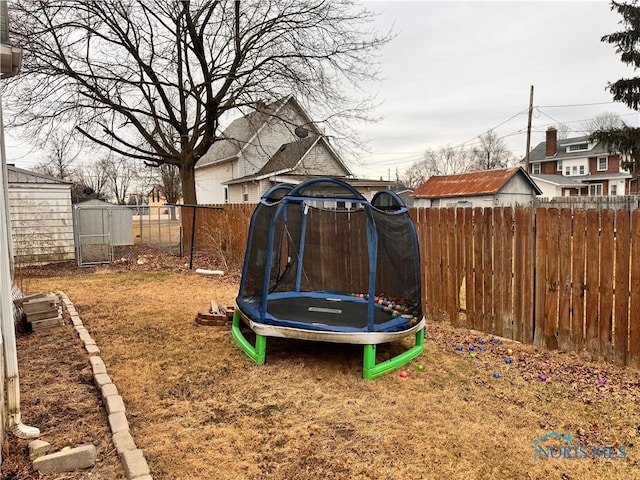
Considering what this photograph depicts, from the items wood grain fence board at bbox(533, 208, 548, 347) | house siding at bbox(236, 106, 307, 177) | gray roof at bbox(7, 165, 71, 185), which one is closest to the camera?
wood grain fence board at bbox(533, 208, 548, 347)

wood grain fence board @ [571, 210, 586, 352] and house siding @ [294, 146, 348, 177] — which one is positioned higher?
house siding @ [294, 146, 348, 177]

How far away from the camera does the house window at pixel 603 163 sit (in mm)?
38375

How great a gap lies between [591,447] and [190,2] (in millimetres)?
15074

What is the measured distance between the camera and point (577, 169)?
132 feet

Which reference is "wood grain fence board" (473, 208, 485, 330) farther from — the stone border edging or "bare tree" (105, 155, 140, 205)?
"bare tree" (105, 155, 140, 205)

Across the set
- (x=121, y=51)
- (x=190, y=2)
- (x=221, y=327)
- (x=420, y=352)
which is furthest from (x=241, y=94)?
(x=420, y=352)

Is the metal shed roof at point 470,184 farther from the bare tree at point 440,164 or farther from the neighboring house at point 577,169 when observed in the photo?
the bare tree at point 440,164

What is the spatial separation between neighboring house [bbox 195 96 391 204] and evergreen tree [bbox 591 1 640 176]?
9874 millimetres

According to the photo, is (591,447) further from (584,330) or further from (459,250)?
(459,250)

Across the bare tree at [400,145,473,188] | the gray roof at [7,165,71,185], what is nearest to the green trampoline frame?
the gray roof at [7,165,71,185]

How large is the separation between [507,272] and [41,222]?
39.9ft

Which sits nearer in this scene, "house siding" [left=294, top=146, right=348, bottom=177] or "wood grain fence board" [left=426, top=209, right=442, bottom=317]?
"wood grain fence board" [left=426, top=209, right=442, bottom=317]

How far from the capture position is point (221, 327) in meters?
5.45

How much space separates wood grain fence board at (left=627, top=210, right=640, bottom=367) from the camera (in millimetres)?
3699
